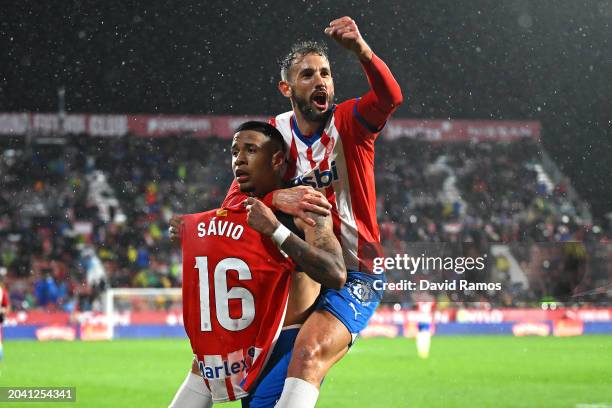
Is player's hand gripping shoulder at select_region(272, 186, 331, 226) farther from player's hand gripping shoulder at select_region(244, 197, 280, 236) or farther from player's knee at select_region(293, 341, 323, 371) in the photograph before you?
player's knee at select_region(293, 341, 323, 371)

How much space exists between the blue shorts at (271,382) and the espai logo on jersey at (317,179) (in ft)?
2.77

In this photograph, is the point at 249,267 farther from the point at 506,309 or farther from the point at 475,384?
the point at 506,309

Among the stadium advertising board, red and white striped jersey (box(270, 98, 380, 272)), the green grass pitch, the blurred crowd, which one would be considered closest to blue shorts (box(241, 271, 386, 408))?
red and white striped jersey (box(270, 98, 380, 272))

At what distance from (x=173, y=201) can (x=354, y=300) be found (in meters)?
20.1

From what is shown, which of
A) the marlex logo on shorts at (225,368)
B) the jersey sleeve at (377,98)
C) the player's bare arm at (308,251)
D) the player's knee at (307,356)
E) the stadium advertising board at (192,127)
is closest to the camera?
the player's bare arm at (308,251)

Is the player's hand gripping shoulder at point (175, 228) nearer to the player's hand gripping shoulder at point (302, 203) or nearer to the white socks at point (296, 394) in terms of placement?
the player's hand gripping shoulder at point (302, 203)

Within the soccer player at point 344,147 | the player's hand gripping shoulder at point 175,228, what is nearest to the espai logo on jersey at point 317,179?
the soccer player at point 344,147

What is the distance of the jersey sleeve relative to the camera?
365 centimetres

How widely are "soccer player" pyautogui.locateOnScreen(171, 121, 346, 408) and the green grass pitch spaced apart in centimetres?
583

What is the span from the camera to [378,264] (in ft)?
12.8

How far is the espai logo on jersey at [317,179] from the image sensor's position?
12.8 ft

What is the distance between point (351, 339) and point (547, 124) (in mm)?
26275

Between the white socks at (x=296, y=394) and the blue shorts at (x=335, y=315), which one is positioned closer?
the white socks at (x=296, y=394)

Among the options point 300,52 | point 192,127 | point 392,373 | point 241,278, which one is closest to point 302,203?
point 241,278
